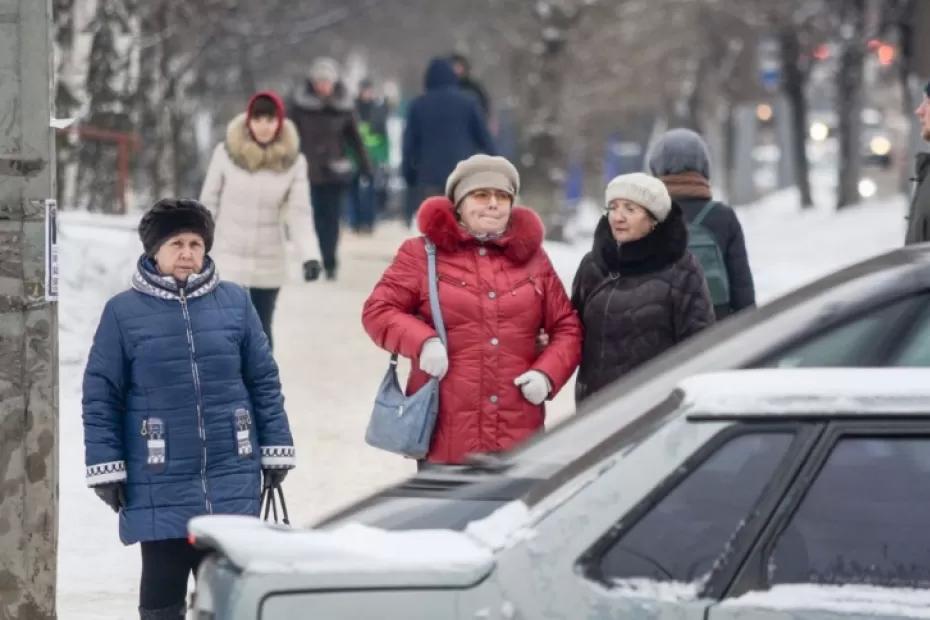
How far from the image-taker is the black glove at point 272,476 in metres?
6.91

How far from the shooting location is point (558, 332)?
749cm

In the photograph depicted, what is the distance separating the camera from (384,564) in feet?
12.6

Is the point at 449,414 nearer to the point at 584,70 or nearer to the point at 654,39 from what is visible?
the point at 584,70

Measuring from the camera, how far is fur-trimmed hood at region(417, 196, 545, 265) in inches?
290

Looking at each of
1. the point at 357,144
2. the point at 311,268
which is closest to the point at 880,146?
the point at 357,144

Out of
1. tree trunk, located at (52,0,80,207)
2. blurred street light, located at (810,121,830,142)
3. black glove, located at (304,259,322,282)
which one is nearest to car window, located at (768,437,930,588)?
black glove, located at (304,259,322,282)

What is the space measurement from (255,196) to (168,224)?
5.45m

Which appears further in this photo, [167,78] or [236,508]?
[167,78]

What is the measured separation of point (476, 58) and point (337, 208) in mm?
49978

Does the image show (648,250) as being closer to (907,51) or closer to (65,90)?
(65,90)

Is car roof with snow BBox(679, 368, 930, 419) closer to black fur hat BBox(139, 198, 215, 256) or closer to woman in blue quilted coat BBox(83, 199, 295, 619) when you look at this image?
woman in blue quilted coat BBox(83, 199, 295, 619)

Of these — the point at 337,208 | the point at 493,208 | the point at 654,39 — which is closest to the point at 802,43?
the point at 654,39

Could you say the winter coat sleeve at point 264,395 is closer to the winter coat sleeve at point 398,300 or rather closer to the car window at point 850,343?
the winter coat sleeve at point 398,300

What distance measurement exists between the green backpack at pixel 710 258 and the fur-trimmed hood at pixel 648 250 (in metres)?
1.25
